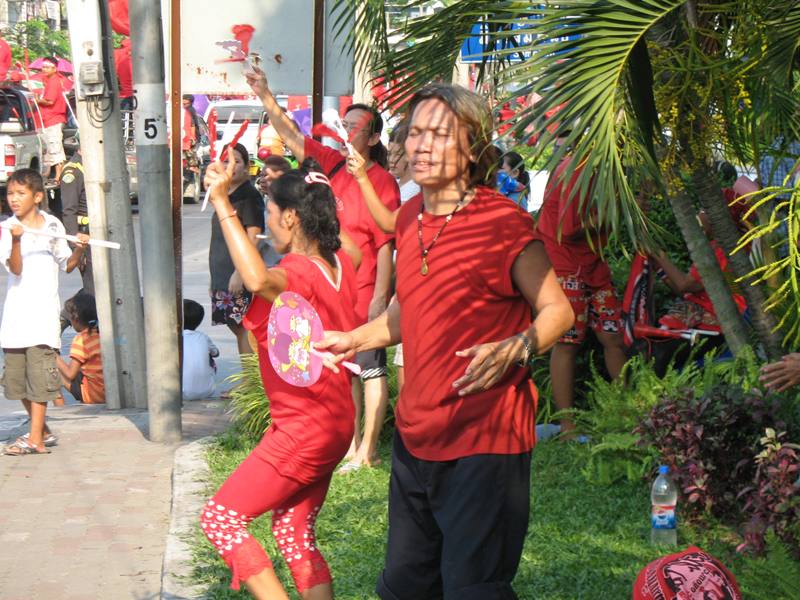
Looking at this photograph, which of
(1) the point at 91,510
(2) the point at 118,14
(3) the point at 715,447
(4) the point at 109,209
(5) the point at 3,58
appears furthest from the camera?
(5) the point at 3,58

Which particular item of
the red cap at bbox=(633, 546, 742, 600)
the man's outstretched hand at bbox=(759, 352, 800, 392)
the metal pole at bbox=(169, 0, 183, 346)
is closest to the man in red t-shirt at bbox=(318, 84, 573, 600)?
the red cap at bbox=(633, 546, 742, 600)

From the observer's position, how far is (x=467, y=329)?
144 inches

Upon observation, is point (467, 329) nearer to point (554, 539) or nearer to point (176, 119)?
point (554, 539)

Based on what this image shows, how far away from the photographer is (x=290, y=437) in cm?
443

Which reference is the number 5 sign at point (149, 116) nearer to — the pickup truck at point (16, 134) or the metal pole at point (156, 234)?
the metal pole at point (156, 234)

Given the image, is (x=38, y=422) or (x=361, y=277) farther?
(x=38, y=422)

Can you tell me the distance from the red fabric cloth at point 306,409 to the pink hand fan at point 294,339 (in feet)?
0.29

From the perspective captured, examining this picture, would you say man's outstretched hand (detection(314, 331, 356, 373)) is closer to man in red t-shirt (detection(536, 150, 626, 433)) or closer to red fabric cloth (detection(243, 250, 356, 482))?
red fabric cloth (detection(243, 250, 356, 482))

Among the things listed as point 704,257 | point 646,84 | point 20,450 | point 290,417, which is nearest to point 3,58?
point 20,450

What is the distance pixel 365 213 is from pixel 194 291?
882 cm

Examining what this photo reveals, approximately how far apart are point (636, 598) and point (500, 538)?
42 cm

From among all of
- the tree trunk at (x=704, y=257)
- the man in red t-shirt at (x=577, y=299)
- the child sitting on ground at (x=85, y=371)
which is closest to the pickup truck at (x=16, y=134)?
the child sitting on ground at (x=85, y=371)

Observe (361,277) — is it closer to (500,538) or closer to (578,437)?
(578,437)

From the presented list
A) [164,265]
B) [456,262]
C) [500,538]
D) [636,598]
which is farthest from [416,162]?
[164,265]
